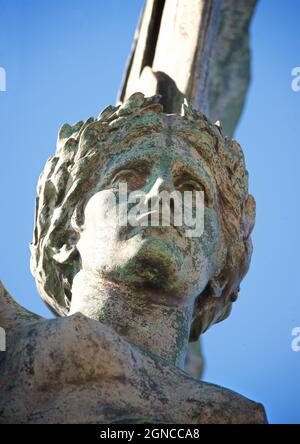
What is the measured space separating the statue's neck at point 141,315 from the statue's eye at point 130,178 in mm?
514

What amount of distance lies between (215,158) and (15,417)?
95.5 inches

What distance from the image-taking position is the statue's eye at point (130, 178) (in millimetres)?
7922

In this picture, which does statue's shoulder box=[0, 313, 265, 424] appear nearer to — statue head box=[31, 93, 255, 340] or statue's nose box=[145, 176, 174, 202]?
statue head box=[31, 93, 255, 340]

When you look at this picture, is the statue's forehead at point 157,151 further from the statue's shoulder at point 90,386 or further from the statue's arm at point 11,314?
the statue's shoulder at point 90,386

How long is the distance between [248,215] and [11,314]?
6.37 ft

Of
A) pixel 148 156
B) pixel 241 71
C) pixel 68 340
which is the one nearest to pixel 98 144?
pixel 148 156

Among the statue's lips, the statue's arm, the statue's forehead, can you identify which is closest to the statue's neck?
the statue's lips

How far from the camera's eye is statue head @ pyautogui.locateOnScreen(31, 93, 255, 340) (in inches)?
302

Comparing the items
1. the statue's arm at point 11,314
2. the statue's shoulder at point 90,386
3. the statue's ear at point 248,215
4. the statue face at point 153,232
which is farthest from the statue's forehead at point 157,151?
the statue's shoulder at point 90,386

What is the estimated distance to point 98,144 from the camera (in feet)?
27.1

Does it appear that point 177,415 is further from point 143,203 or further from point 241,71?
point 241,71

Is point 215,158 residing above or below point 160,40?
below

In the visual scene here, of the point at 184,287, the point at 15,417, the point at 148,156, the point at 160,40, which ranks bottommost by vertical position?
the point at 15,417
